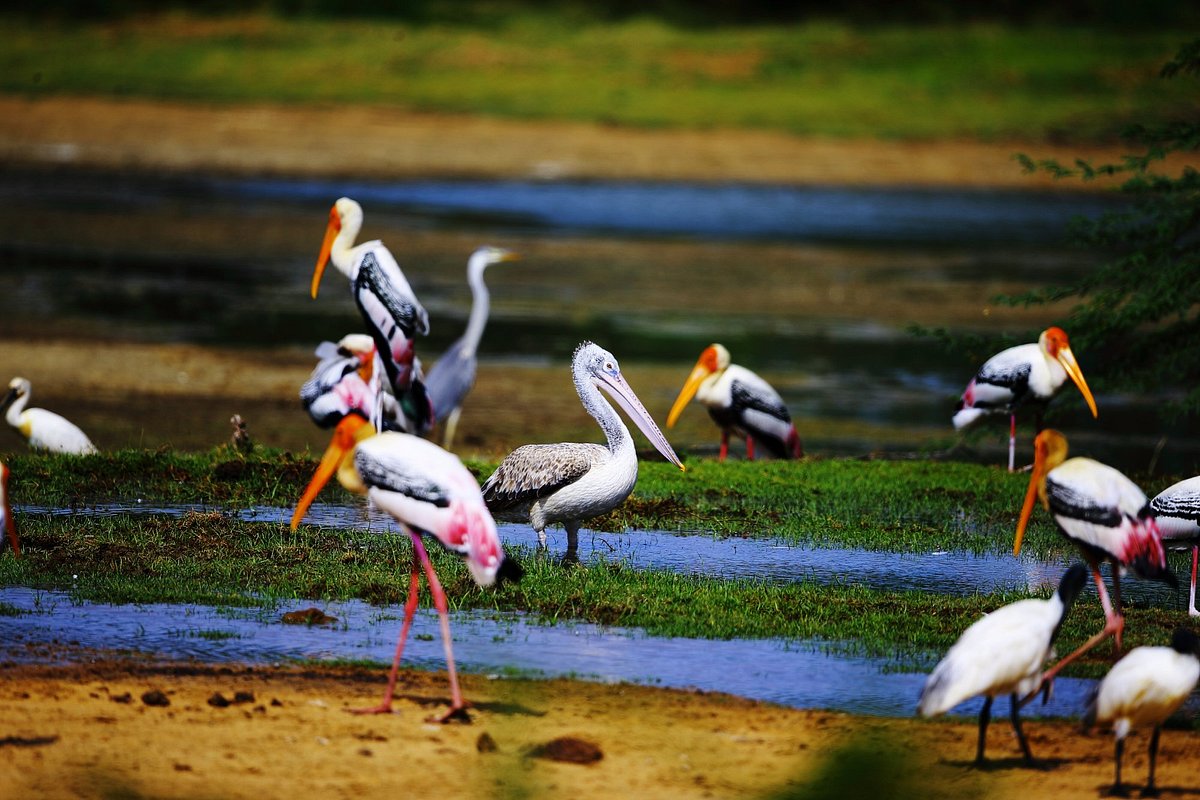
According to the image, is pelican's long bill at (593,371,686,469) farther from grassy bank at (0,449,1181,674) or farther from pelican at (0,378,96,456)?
pelican at (0,378,96,456)

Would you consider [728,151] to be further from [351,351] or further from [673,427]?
[351,351]

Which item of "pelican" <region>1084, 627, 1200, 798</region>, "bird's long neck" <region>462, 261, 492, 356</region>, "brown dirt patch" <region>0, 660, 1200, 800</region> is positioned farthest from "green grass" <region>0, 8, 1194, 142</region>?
"pelican" <region>1084, 627, 1200, 798</region>

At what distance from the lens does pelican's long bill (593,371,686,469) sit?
962 centimetres

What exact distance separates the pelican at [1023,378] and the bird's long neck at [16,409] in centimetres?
669

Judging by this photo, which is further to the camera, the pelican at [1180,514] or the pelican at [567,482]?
the pelican at [567,482]

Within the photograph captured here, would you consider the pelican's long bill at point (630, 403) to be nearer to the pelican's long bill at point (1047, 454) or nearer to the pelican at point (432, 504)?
the pelican's long bill at point (1047, 454)

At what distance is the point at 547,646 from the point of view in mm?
7680

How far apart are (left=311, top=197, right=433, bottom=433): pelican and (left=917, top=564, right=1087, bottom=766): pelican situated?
584cm

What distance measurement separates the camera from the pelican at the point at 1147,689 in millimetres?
6141

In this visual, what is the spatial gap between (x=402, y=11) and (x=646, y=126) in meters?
11.5

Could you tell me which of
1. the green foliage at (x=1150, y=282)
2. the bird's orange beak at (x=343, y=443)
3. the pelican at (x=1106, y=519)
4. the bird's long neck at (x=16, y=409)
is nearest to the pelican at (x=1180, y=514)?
the pelican at (x=1106, y=519)

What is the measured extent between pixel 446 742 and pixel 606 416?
3.16 meters

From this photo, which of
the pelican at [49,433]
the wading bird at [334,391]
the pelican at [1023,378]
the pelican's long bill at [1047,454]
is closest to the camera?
the pelican's long bill at [1047,454]

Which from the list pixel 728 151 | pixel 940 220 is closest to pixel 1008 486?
pixel 940 220
